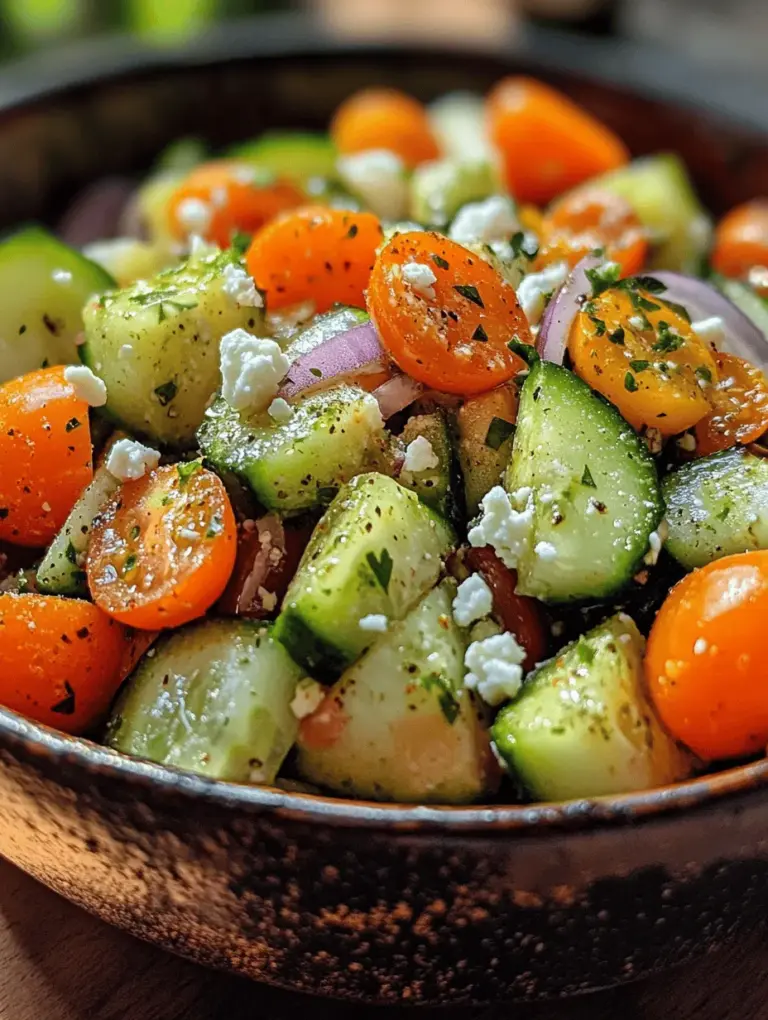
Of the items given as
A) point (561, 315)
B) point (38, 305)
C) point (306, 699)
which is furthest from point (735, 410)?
point (38, 305)

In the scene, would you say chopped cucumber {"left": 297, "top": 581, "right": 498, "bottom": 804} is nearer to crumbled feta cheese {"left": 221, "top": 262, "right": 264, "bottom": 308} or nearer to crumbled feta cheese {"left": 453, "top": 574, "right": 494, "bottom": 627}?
crumbled feta cheese {"left": 453, "top": 574, "right": 494, "bottom": 627}

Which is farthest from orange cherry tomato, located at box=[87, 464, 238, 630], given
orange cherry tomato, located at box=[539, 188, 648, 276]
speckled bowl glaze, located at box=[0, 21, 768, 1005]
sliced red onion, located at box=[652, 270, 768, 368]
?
orange cherry tomato, located at box=[539, 188, 648, 276]

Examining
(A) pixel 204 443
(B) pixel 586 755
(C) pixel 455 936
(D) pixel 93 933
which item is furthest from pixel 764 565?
(D) pixel 93 933

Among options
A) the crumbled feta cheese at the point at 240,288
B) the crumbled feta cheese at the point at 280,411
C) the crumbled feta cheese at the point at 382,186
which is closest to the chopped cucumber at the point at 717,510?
the crumbled feta cheese at the point at 280,411

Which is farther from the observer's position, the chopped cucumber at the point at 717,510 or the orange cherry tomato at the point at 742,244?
the orange cherry tomato at the point at 742,244

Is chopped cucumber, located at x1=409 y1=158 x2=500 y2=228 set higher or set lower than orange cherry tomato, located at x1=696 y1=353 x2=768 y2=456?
higher

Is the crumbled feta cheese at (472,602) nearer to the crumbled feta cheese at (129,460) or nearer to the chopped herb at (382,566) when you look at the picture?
the chopped herb at (382,566)
